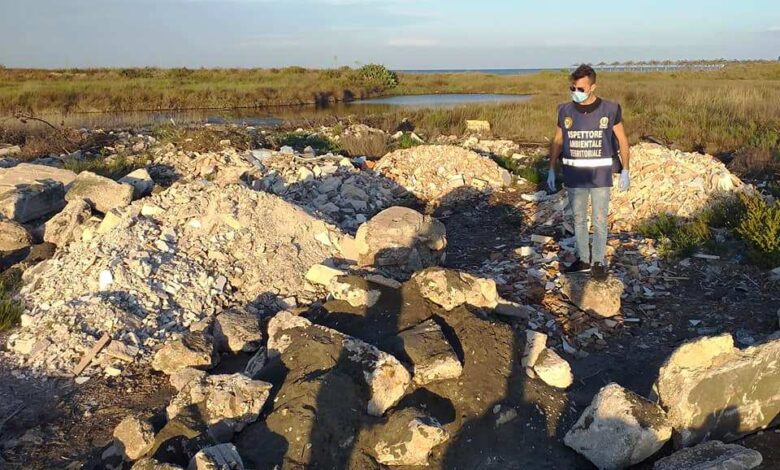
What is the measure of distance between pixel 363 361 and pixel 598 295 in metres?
2.44

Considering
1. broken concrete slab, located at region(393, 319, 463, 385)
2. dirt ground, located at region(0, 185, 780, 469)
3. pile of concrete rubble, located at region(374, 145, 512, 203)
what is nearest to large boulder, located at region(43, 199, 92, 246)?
dirt ground, located at region(0, 185, 780, 469)

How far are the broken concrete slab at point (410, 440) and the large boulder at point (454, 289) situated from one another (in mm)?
1264

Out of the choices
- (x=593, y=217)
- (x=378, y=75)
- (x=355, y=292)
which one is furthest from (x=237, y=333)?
(x=378, y=75)

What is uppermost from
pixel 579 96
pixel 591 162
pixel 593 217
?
pixel 579 96

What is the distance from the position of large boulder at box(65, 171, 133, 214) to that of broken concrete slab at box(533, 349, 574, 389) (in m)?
5.37

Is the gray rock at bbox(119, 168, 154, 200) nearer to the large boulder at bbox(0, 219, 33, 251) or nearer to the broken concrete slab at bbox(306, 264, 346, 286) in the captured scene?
the large boulder at bbox(0, 219, 33, 251)

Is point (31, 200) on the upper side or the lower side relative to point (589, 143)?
lower

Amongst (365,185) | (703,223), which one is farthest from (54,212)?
(703,223)

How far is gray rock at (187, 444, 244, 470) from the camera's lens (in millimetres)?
3119

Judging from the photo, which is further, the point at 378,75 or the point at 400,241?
the point at 378,75

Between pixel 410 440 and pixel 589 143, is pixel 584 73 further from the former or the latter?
pixel 410 440

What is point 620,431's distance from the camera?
3.38 meters

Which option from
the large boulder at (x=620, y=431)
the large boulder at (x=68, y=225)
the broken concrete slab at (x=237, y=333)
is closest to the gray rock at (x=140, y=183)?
the large boulder at (x=68, y=225)

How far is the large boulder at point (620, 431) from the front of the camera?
11.1ft
